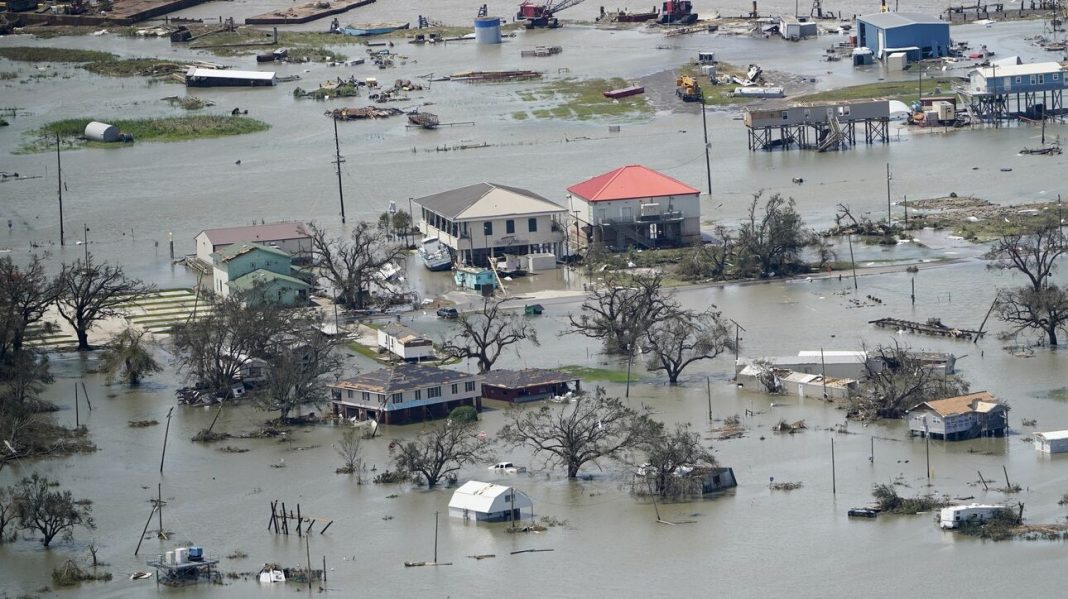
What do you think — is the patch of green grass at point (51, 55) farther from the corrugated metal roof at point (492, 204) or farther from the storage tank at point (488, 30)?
the corrugated metal roof at point (492, 204)

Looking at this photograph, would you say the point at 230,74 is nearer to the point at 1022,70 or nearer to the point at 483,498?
the point at 1022,70

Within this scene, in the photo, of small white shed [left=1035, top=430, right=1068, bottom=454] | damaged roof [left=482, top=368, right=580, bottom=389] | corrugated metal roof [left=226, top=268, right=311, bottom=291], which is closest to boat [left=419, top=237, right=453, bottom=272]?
corrugated metal roof [left=226, top=268, right=311, bottom=291]

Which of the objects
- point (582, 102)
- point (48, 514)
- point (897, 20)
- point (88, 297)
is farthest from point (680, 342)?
point (897, 20)

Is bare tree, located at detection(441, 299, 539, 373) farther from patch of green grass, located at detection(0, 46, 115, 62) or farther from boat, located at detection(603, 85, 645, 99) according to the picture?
patch of green grass, located at detection(0, 46, 115, 62)

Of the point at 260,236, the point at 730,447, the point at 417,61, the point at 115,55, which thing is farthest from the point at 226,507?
the point at 115,55

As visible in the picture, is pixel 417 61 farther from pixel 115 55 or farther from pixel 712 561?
pixel 712 561

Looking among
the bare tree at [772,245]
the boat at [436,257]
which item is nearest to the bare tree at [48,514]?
the boat at [436,257]
